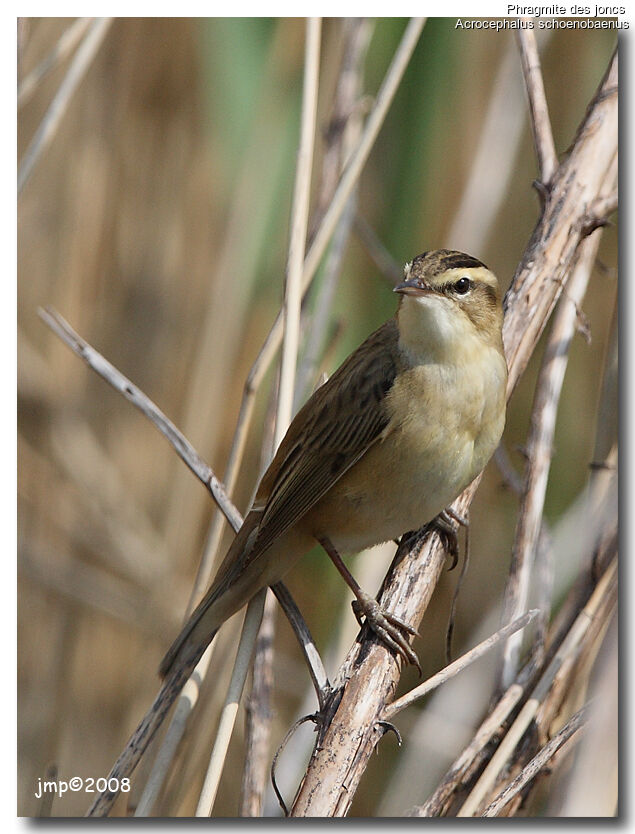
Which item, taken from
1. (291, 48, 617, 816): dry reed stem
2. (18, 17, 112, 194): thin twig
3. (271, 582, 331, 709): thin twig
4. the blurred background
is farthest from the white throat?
(18, 17, 112, 194): thin twig

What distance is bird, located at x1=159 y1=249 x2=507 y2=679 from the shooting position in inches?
84.4

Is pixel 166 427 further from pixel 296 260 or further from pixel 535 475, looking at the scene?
pixel 535 475

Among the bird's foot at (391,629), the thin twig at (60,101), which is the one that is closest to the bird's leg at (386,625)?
the bird's foot at (391,629)

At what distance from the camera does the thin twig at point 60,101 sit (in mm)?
2418

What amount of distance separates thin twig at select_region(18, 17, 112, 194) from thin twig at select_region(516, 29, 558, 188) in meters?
1.14

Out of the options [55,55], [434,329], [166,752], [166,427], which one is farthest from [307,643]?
[55,55]

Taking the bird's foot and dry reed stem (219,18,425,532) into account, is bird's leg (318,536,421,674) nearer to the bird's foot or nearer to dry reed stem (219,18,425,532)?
the bird's foot

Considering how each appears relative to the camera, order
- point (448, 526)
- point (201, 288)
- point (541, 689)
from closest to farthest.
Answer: point (541, 689), point (448, 526), point (201, 288)

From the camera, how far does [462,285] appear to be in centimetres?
211

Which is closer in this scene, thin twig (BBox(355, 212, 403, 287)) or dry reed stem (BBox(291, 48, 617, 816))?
dry reed stem (BBox(291, 48, 617, 816))

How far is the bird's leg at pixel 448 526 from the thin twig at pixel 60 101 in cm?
144

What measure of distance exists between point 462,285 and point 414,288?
15 cm
